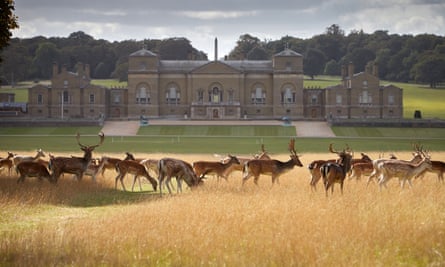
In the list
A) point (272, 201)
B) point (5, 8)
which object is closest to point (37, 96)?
point (5, 8)

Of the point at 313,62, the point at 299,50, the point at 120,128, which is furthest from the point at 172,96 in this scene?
the point at 299,50

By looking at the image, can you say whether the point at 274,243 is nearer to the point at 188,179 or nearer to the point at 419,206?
the point at 419,206

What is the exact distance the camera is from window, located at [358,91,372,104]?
95.0 meters

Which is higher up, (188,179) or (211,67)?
(211,67)

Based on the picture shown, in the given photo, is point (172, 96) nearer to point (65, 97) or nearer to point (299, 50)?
point (65, 97)

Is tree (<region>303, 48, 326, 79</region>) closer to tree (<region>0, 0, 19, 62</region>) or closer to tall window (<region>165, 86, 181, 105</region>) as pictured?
tall window (<region>165, 86, 181, 105</region>)

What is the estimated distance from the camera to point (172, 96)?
98.1 metres

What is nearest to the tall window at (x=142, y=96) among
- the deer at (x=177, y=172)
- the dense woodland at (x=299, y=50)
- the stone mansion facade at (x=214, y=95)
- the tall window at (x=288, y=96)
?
the stone mansion facade at (x=214, y=95)

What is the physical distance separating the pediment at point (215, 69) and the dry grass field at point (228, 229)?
78364mm

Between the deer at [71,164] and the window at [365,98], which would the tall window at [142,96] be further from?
the deer at [71,164]

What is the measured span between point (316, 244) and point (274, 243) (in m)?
0.71

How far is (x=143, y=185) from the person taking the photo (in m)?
24.4

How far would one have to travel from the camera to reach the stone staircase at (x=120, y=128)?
73.6 m

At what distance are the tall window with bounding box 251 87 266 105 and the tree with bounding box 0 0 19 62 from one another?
74802mm
